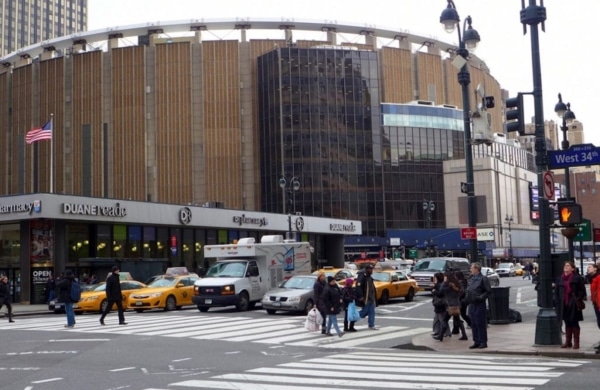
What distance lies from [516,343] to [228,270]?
14.8 meters

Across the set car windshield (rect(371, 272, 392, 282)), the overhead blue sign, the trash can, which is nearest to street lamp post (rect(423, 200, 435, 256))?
car windshield (rect(371, 272, 392, 282))

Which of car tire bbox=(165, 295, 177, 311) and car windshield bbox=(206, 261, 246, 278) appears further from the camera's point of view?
car tire bbox=(165, 295, 177, 311)

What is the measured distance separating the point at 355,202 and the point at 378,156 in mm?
6787

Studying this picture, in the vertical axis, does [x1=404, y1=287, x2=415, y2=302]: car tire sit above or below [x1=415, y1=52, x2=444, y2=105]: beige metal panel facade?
below

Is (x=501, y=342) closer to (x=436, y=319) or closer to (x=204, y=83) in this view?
(x=436, y=319)

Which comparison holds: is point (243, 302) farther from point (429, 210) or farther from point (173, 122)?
point (429, 210)

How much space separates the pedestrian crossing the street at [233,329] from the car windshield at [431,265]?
13061mm

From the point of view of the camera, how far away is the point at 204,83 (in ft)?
290

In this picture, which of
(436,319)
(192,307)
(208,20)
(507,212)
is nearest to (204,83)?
(208,20)

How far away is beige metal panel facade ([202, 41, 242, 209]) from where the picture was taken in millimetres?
87312

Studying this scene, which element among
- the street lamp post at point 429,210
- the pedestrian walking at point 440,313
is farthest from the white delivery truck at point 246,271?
the street lamp post at point 429,210

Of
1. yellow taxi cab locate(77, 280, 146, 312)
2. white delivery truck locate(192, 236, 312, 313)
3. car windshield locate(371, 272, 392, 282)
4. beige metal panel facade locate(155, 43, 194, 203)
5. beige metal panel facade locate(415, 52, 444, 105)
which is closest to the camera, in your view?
white delivery truck locate(192, 236, 312, 313)

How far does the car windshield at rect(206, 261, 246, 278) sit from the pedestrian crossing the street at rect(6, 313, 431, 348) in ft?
9.80

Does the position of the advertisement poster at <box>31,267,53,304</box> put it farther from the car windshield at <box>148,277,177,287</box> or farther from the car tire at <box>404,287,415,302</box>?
the car tire at <box>404,287,415,302</box>
